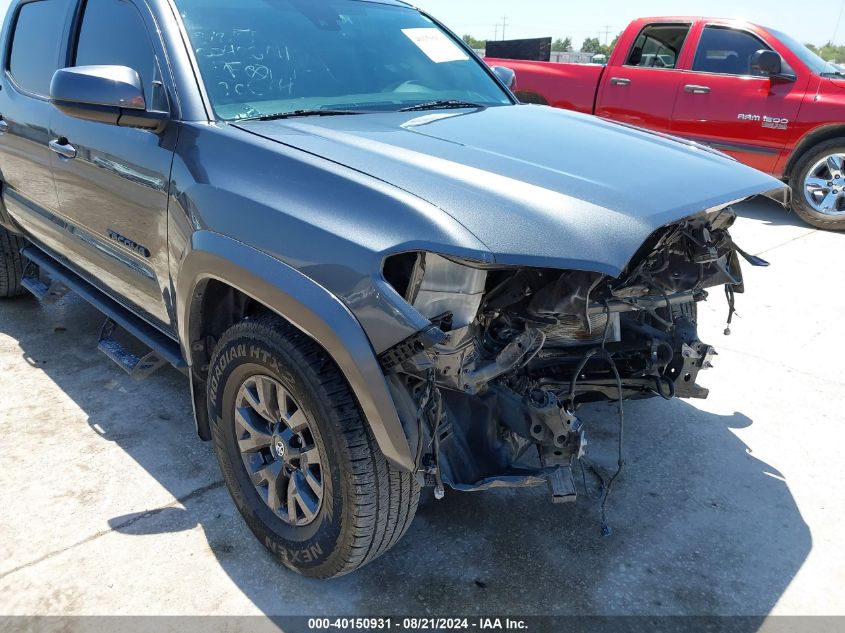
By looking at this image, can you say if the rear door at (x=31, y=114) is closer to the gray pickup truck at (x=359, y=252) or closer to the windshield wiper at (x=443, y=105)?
the gray pickup truck at (x=359, y=252)

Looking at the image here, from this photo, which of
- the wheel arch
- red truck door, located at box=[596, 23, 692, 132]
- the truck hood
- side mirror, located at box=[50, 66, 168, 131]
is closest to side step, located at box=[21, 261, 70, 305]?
side mirror, located at box=[50, 66, 168, 131]

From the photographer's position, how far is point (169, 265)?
Result: 249 cm

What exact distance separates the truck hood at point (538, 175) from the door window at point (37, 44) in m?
1.69

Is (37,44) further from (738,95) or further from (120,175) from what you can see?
(738,95)

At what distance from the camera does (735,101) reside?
7.04 metres

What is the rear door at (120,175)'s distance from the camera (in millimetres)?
2510

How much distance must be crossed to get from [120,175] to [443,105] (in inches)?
52.8

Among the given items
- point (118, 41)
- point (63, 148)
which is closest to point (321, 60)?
point (118, 41)

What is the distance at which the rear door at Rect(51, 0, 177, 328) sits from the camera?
251cm

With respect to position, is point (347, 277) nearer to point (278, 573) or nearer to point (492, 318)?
point (492, 318)

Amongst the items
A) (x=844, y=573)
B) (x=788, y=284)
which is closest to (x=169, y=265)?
(x=844, y=573)

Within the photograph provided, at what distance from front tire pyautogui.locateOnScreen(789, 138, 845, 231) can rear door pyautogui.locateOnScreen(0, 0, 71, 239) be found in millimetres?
6371

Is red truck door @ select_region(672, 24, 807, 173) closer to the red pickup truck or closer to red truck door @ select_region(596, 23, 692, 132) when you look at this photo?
the red pickup truck

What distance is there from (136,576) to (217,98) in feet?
5.42
